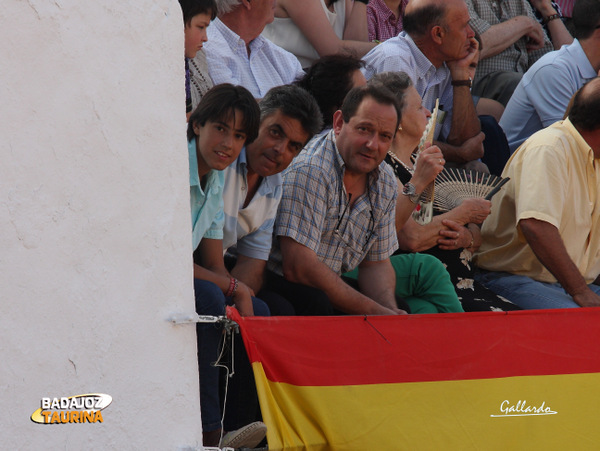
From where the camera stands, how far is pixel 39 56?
2426mm

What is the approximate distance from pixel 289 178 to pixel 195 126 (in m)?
0.77

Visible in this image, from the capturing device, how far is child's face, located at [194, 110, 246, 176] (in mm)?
3590

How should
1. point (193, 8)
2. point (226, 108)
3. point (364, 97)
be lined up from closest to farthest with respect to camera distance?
point (226, 108), point (193, 8), point (364, 97)

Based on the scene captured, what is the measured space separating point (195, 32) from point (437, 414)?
199 centimetres

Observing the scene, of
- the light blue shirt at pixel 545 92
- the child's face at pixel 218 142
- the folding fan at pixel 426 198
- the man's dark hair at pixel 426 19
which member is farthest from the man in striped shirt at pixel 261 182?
the light blue shirt at pixel 545 92

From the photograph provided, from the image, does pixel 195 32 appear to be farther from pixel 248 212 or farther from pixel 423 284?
pixel 423 284

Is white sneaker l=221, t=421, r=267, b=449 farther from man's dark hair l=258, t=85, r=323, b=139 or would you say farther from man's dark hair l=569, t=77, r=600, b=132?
man's dark hair l=569, t=77, r=600, b=132

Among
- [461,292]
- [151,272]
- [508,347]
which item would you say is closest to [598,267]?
[461,292]

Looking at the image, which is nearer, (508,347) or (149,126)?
(149,126)

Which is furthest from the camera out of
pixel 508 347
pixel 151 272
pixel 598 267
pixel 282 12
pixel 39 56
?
pixel 282 12

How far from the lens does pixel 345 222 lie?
4441mm

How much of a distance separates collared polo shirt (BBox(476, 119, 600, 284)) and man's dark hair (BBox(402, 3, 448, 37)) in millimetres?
1215

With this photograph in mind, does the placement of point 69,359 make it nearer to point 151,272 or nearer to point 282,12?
point 151,272

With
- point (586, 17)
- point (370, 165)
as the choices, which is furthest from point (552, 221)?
point (586, 17)
